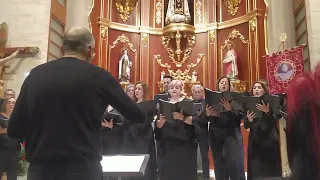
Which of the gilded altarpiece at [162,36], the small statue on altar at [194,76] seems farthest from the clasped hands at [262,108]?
the small statue on altar at [194,76]

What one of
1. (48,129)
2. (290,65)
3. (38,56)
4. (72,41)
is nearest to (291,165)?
(48,129)

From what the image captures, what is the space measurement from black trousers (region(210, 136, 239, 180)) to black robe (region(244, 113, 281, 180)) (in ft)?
0.54

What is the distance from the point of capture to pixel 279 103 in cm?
413

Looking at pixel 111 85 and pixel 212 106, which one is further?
pixel 212 106

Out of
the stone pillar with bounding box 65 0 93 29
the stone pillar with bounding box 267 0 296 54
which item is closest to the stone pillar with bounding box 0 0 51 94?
the stone pillar with bounding box 65 0 93 29

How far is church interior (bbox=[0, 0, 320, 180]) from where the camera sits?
7.76 metres

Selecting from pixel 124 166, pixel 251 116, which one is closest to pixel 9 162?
pixel 251 116

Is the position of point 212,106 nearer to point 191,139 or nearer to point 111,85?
point 191,139

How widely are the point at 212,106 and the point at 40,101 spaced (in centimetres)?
276

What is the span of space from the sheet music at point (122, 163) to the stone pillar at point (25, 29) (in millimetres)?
5711

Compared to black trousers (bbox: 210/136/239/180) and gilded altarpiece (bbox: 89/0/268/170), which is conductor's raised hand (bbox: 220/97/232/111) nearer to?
black trousers (bbox: 210/136/239/180)

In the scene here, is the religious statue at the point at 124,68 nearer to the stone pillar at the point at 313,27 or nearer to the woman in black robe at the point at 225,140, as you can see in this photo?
the stone pillar at the point at 313,27

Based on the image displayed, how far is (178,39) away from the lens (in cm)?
1005

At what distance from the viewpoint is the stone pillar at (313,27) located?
6547 millimetres
